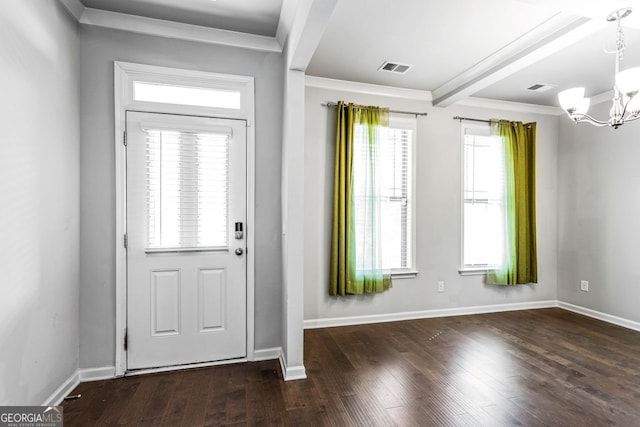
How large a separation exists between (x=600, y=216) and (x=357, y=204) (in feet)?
10.5

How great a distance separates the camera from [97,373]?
236cm

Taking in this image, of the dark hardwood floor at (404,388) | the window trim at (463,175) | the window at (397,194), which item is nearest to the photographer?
the dark hardwood floor at (404,388)

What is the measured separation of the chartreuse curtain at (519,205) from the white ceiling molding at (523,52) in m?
1.00

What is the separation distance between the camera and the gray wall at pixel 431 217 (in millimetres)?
3535

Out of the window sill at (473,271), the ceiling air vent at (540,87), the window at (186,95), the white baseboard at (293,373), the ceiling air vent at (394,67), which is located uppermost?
the ceiling air vent at (394,67)

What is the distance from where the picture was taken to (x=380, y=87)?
368 cm

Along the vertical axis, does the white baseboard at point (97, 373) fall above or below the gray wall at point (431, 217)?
below

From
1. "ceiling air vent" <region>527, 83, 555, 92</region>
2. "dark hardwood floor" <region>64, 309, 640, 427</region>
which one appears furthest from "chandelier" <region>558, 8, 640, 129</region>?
"dark hardwood floor" <region>64, 309, 640, 427</region>

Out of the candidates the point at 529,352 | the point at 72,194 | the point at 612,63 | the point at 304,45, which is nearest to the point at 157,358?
the point at 72,194

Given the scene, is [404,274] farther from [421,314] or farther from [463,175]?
[463,175]

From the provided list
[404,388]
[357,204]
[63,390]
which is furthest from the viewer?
[357,204]

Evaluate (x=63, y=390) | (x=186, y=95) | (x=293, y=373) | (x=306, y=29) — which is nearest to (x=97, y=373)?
(x=63, y=390)

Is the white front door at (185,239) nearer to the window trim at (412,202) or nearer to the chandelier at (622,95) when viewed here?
the window trim at (412,202)

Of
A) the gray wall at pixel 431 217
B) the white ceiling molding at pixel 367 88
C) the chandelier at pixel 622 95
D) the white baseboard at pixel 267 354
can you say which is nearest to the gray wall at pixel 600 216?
the gray wall at pixel 431 217
